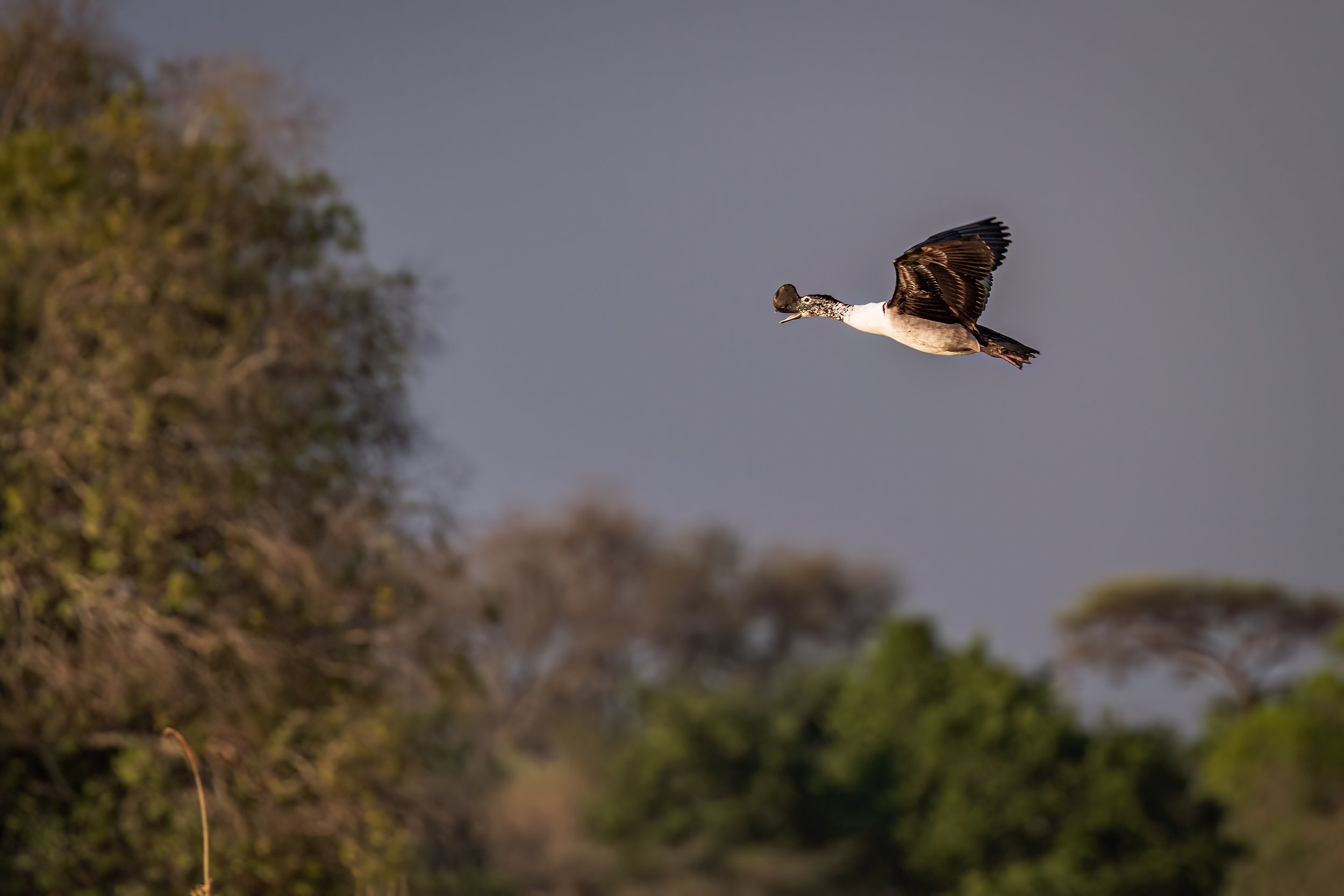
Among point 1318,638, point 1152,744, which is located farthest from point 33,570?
point 1318,638

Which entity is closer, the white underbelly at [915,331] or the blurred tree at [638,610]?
the white underbelly at [915,331]

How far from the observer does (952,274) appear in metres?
2.87

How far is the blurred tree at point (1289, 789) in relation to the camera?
129 feet

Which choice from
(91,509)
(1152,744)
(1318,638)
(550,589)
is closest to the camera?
(91,509)

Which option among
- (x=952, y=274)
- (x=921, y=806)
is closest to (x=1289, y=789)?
(x=921, y=806)

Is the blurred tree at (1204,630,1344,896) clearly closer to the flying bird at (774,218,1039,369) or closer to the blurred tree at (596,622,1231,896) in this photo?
the blurred tree at (596,622,1231,896)

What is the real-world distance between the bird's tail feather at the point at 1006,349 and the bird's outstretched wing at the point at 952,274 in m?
0.07

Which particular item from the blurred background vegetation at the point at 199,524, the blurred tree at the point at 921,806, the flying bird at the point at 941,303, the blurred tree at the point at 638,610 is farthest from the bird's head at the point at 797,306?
the blurred tree at the point at 638,610

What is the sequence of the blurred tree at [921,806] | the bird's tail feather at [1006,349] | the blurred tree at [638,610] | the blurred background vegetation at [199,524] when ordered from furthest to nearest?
1. the blurred tree at [638,610]
2. the blurred tree at [921,806]
3. the blurred background vegetation at [199,524]
4. the bird's tail feather at [1006,349]

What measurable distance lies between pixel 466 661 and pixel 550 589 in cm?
5815

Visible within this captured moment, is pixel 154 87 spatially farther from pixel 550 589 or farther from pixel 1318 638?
pixel 550 589

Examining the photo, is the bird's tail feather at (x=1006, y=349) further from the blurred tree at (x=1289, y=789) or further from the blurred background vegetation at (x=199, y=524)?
the blurred tree at (x=1289, y=789)

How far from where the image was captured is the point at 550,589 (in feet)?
245

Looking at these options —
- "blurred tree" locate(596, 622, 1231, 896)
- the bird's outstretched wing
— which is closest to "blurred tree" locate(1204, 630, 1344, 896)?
"blurred tree" locate(596, 622, 1231, 896)
